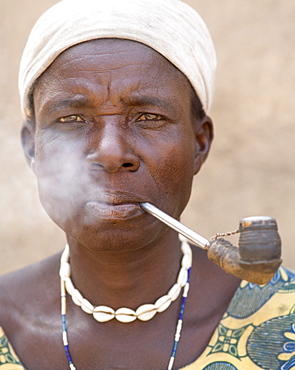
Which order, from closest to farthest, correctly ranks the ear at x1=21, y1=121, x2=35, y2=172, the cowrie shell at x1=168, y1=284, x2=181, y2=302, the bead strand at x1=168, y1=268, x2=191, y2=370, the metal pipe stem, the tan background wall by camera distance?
the metal pipe stem < the bead strand at x1=168, y1=268, x2=191, y2=370 < the cowrie shell at x1=168, y1=284, x2=181, y2=302 < the ear at x1=21, y1=121, x2=35, y2=172 < the tan background wall

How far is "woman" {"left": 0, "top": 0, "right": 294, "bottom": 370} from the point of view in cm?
205

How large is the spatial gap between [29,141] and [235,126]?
137cm

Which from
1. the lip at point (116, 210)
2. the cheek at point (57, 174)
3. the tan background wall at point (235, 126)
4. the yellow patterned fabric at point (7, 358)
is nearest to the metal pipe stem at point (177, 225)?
the lip at point (116, 210)

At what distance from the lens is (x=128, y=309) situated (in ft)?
7.48

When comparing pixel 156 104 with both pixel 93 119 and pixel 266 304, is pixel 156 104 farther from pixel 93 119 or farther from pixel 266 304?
pixel 266 304

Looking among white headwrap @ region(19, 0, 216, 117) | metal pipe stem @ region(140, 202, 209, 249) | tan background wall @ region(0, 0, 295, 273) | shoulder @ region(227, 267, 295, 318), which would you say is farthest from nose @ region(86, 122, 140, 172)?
tan background wall @ region(0, 0, 295, 273)

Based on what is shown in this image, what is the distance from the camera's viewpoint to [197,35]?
2291 mm

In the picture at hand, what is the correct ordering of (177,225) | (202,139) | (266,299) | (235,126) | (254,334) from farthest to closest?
(235,126) < (202,139) < (266,299) < (254,334) < (177,225)

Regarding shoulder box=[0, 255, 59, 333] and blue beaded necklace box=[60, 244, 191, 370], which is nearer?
blue beaded necklace box=[60, 244, 191, 370]

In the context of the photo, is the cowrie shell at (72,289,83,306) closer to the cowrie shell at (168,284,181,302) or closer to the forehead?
the cowrie shell at (168,284,181,302)

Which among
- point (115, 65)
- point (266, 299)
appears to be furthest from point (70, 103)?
point (266, 299)

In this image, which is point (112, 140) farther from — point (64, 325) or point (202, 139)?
point (64, 325)

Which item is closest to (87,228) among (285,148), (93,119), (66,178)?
(66,178)

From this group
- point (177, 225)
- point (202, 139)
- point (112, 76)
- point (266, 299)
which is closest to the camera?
point (177, 225)
